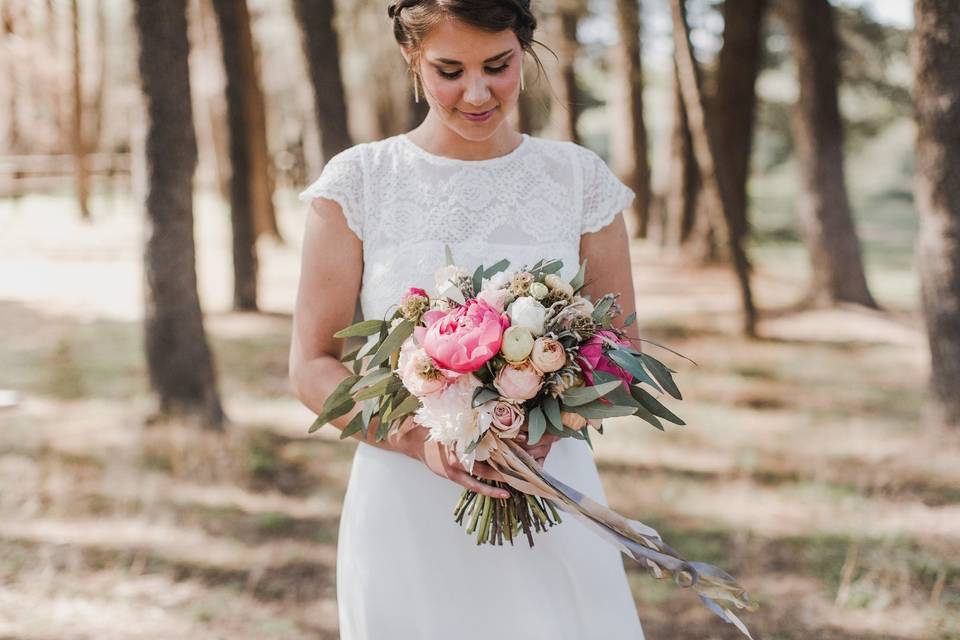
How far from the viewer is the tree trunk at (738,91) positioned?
1276 cm

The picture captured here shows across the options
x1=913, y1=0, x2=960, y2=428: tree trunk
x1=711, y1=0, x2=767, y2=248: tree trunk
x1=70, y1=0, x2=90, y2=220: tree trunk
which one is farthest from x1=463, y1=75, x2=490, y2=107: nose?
x1=70, y1=0, x2=90, y2=220: tree trunk

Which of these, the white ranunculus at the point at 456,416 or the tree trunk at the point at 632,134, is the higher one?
the tree trunk at the point at 632,134

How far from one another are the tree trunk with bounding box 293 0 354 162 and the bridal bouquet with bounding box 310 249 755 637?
6594 millimetres

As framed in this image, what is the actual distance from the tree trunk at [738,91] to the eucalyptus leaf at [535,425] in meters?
11.4

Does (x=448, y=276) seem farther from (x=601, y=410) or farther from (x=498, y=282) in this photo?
(x=601, y=410)

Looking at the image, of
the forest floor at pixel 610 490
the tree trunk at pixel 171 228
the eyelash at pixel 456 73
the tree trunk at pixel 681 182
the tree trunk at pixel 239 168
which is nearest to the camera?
→ the eyelash at pixel 456 73

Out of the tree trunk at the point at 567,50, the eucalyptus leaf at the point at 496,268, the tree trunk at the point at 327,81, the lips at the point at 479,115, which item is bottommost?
the eucalyptus leaf at the point at 496,268

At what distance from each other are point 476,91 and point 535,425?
0.82m

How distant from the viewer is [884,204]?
114 feet

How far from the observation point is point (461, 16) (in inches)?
86.9

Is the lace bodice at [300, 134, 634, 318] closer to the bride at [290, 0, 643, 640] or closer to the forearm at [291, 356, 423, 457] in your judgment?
the bride at [290, 0, 643, 640]

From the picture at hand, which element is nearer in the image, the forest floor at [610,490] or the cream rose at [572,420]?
the cream rose at [572,420]

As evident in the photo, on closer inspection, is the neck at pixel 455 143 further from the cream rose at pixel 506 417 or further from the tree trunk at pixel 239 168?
the tree trunk at pixel 239 168

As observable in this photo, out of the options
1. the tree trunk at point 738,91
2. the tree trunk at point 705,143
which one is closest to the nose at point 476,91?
the tree trunk at point 705,143
